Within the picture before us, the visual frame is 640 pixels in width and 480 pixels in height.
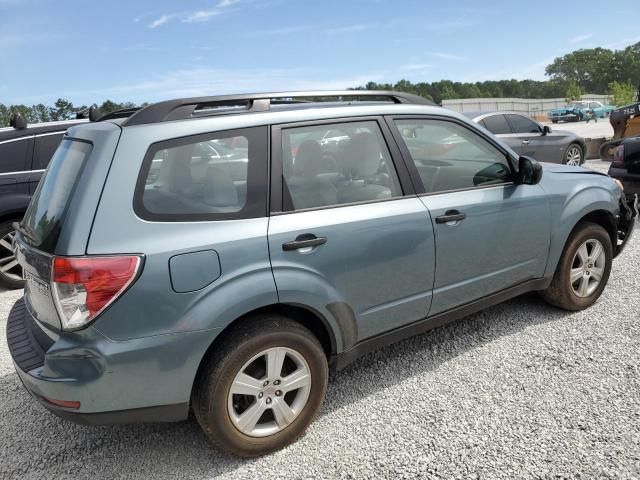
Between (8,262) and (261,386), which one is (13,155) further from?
(261,386)

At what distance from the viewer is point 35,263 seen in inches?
92.4

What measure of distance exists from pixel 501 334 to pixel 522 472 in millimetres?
1524

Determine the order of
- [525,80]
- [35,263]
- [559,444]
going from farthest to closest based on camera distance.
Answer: [525,80]
[559,444]
[35,263]

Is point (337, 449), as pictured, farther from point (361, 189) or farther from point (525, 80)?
point (525, 80)

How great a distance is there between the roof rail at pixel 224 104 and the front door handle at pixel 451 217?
0.78 metres

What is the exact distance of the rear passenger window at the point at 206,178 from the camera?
230cm

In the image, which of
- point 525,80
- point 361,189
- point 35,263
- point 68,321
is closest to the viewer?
point 68,321

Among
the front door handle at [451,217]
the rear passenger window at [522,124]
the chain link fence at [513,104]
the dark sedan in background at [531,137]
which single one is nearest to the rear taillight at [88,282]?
the front door handle at [451,217]

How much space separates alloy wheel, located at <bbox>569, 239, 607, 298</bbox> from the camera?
396 centimetres

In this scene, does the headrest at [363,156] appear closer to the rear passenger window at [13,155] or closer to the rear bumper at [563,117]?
the rear passenger window at [13,155]

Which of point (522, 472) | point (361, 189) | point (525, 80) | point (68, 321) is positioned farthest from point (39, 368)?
point (525, 80)

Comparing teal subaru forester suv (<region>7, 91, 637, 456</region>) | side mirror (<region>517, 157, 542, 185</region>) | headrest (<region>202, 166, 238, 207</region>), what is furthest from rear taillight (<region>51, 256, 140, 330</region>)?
side mirror (<region>517, 157, 542, 185</region>)

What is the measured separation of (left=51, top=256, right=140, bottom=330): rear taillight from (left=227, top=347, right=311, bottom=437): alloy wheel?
702mm

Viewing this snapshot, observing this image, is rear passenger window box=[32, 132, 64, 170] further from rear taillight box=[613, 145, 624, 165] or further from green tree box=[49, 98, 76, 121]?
rear taillight box=[613, 145, 624, 165]
